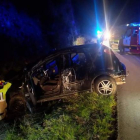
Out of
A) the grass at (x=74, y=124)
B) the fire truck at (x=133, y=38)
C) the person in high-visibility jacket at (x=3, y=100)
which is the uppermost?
the fire truck at (x=133, y=38)

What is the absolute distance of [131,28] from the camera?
12867mm

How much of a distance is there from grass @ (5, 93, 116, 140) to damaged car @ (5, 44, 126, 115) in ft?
1.61

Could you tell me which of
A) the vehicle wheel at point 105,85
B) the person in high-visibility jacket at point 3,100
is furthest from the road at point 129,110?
the person in high-visibility jacket at point 3,100

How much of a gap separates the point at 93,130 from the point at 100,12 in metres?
39.5

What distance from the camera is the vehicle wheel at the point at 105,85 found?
5520 millimetres

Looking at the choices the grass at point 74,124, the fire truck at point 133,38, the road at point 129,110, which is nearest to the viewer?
the grass at point 74,124

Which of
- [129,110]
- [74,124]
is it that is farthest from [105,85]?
[74,124]

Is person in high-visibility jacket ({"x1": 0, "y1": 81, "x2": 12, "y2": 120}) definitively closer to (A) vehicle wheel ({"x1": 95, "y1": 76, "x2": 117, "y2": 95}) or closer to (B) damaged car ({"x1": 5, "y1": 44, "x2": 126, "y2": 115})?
(B) damaged car ({"x1": 5, "y1": 44, "x2": 126, "y2": 115})

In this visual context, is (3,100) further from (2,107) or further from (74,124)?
(74,124)

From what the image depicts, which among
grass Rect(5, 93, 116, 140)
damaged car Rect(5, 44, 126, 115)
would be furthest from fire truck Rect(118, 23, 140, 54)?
grass Rect(5, 93, 116, 140)

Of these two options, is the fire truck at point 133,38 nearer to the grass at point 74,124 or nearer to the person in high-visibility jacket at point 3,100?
the grass at point 74,124

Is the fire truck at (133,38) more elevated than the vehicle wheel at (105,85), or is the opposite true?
the fire truck at (133,38)

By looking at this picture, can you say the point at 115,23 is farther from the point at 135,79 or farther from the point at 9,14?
the point at 135,79

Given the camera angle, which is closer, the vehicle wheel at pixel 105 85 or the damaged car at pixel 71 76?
the damaged car at pixel 71 76
